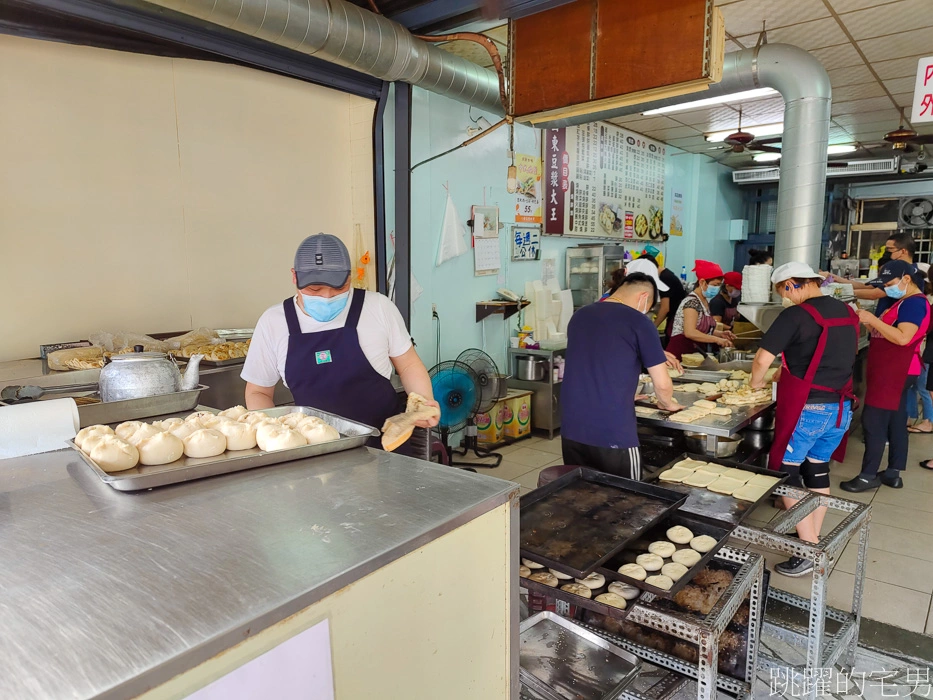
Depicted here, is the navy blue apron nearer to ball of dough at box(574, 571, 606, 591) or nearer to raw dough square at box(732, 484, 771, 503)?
ball of dough at box(574, 571, 606, 591)

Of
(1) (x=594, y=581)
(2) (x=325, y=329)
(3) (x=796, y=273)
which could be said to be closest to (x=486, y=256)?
(3) (x=796, y=273)

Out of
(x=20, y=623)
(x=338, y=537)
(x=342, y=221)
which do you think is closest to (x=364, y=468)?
(x=338, y=537)

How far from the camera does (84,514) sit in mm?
1096

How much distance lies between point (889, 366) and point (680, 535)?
3.13 m

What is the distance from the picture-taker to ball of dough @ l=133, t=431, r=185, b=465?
4.29 ft

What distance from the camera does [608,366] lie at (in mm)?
2764

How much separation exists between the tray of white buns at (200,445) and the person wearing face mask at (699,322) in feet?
12.7

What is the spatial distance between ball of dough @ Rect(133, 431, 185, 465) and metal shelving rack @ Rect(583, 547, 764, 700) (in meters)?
1.29

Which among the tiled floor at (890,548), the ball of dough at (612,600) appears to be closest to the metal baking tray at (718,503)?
the ball of dough at (612,600)

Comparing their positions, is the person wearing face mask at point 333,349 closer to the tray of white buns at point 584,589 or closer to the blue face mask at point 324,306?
the blue face mask at point 324,306

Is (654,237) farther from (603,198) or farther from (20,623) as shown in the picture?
(20,623)

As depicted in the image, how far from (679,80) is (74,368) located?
125 inches

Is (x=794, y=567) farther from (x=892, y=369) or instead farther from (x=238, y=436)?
(x=238, y=436)

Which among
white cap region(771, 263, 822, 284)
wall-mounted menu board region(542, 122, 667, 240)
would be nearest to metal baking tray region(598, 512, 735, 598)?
white cap region(771, 263, 822, 284)
